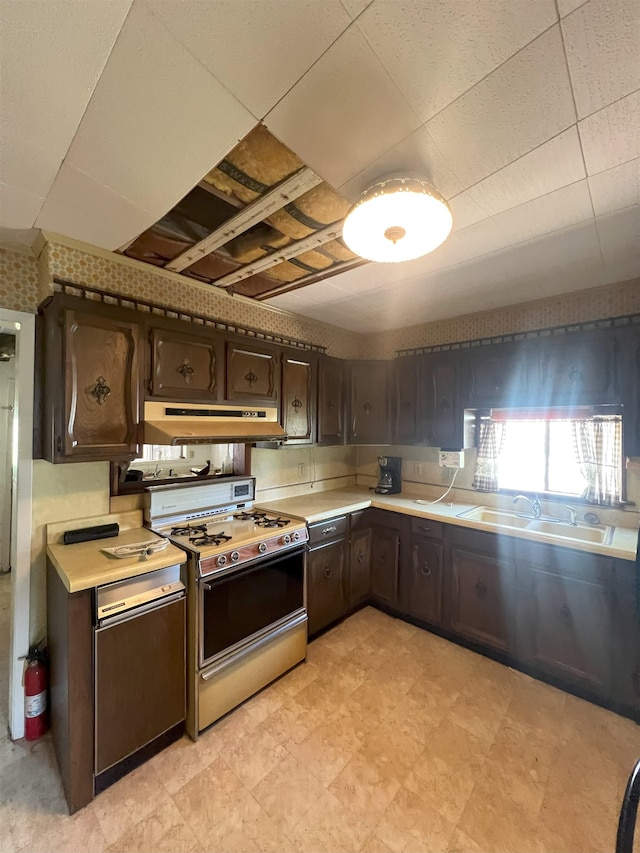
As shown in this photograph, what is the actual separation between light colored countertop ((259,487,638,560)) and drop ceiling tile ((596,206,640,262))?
1.68 meters

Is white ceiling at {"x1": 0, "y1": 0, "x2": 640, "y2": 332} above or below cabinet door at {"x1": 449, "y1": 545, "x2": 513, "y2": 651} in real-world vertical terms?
above

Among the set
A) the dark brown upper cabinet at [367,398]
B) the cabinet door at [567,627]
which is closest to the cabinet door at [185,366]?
the dark brown upper cabinet at [367,398]

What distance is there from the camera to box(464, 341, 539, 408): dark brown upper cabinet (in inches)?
100.0

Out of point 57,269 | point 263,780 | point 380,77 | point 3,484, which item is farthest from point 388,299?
point 3,484

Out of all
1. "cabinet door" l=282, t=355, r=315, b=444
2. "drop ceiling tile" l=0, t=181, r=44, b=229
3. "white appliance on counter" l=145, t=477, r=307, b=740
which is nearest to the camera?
"drop ceiling tile" l=0, t=181, r=44, b=229

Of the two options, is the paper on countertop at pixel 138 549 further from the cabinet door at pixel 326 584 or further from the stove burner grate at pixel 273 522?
the cabinet door at pixel 326 584

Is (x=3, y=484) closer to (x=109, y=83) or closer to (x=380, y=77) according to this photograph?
(x=109, y=83)

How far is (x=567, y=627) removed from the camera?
2.15 meters

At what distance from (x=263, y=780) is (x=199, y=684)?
1.70ft

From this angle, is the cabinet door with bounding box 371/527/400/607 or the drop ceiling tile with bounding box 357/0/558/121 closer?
the drop ceiling tile with bounding box 357/0/558/121

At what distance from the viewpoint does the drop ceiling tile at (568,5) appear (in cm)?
80

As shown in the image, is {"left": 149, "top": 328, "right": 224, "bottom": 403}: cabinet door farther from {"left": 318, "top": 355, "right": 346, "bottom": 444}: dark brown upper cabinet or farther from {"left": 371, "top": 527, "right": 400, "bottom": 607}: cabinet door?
{"left": 371, "top": 527, "right": 400, "bottom": 607}: cabinet door

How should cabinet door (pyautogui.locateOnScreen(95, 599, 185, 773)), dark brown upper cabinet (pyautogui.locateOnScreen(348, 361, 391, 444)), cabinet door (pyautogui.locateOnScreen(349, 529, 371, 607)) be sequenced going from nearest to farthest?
cabinet door (pyautogui.locateOnScreen(95, 599, 185, 773)) < cabinet door (pyautogui.locateOnScreen(349, 529, 371, 607)) < dark brown upper cabinet (pyautogui.locateOnScreen(348, 361, 391, 444))

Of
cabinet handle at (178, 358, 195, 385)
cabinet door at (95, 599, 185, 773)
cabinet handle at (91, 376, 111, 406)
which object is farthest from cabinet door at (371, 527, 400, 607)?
cabinet handle at (91, 376, 111, 406)
